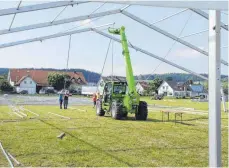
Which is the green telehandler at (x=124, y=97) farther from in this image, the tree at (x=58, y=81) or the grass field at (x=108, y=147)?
the tree at (x=58, y=81)

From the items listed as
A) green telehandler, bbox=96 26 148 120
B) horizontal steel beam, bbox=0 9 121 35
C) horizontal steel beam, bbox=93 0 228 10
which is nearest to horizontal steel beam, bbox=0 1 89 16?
horizontal steel beam, bbox=0 9 121 35

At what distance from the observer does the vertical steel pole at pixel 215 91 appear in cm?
396

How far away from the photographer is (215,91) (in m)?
3.94

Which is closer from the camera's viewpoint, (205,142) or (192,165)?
(192,165)

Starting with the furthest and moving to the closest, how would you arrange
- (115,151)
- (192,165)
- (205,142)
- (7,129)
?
(7,129)
(205,142)
(115,151)
(192,165)

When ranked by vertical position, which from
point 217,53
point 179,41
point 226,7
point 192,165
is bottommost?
point 192,165

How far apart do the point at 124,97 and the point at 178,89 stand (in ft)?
247

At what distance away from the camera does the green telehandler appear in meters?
15.8

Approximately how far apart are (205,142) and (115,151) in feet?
10.1

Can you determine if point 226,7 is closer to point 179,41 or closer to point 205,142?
point 205,142

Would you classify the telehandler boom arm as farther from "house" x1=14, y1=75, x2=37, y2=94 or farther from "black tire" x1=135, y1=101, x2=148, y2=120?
"house" x1=14, y1=75, x2=37, y2=94

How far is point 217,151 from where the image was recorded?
4.02 metres

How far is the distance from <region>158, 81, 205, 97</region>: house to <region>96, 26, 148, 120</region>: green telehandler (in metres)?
68.2

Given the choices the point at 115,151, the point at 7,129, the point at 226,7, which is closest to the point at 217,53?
the point at 226,7
